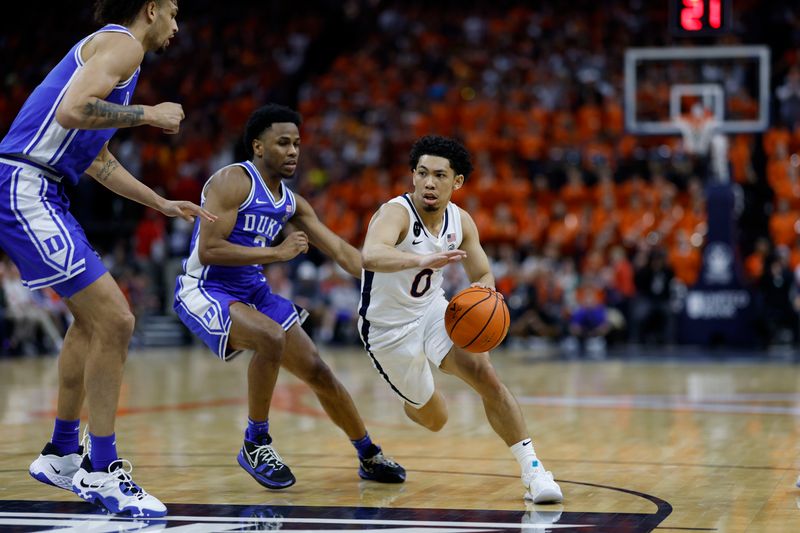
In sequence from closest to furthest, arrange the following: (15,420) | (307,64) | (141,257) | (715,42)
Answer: (15,420) < (141,257) < (715,42) < (307,64)

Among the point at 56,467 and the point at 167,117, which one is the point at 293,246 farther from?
the point at 56,467

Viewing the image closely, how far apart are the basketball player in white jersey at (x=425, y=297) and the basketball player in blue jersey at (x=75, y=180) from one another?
4.01 ft

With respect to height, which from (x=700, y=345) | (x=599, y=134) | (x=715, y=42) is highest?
(x=715, y=42)

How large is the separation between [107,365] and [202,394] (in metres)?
5.99

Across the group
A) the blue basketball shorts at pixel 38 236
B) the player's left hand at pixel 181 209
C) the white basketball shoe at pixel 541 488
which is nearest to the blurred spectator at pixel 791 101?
the white basketball shoe at pixel 541 488

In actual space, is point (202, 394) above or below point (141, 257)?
below

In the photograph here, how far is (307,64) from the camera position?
25453 millimetres

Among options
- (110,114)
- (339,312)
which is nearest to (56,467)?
(110,114)

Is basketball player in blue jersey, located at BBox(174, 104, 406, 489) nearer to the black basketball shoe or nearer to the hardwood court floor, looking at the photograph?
the black basketball shoe

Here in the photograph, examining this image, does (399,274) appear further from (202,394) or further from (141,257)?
(141,257)

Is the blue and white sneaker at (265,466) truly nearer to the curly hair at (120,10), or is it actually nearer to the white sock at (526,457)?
Answer: the white sock at (526,457)

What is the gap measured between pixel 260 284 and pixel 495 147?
14.2 m

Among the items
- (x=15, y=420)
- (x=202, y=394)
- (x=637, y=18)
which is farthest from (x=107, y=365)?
(x=637, y=18)

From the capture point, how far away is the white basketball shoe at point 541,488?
17.1 ft
